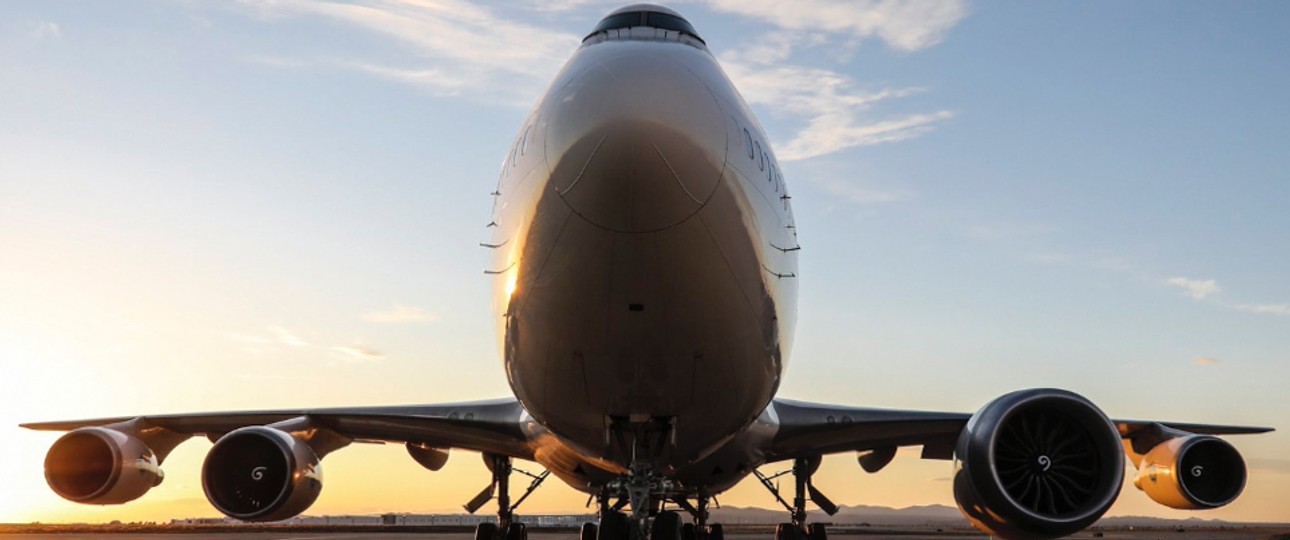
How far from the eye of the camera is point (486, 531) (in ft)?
52.9

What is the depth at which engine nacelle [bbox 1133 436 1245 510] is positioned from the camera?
1322 centimetres

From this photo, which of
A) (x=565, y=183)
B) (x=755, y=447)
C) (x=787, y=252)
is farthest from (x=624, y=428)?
(x=755, y=447)

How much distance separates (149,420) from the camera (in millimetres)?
15609

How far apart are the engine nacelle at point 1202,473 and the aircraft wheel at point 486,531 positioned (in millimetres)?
9422

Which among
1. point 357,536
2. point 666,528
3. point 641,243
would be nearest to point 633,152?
point 641,243

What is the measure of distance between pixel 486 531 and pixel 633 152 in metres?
10.6

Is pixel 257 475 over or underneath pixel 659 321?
underneath

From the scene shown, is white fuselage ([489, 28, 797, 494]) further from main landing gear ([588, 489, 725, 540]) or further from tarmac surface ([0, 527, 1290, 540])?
tarmac surface ([0, 527, 1290, 540])

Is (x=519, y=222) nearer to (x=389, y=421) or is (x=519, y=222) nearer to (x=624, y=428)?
(x=624, y=428)

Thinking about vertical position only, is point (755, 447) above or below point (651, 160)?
below

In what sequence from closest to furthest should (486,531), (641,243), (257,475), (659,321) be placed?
(641,243)
(659,321)
(257,475)
(486,531)

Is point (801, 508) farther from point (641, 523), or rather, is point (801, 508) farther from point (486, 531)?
point (641, 523)

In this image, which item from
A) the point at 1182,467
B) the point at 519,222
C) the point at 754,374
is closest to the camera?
the point at 519,222

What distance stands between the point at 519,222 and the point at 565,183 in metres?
0.75
